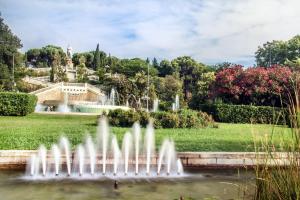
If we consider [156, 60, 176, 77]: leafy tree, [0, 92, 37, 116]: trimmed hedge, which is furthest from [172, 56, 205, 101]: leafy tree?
[0, 92, 37, 116]: trimmed hedge

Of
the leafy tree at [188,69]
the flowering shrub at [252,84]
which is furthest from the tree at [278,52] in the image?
the flowering shrub at [252,84]

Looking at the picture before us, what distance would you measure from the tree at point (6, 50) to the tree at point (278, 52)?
3755 cm

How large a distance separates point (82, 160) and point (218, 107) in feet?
57.9

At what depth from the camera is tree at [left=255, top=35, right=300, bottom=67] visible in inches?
2421

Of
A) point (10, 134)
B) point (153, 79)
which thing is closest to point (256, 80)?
point (10, 134)

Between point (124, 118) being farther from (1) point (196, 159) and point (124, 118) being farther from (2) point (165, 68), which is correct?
(2) point (165, 68)

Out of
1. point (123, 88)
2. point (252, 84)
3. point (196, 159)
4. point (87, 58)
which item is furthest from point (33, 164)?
point (87, 58)

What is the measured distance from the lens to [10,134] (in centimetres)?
1449

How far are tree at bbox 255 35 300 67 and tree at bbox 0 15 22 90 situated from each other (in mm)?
37551

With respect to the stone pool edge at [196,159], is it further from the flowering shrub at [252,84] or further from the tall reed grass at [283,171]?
the flowering shrub at [252,84]

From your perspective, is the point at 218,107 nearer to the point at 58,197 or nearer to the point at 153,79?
the point at 58,197

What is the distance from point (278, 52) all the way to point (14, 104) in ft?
163

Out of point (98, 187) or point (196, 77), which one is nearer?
point (98, 187)

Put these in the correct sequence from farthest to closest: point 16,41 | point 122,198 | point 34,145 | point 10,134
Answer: point 16,41 → point 10,134 → point 34,145 → point 122,198
